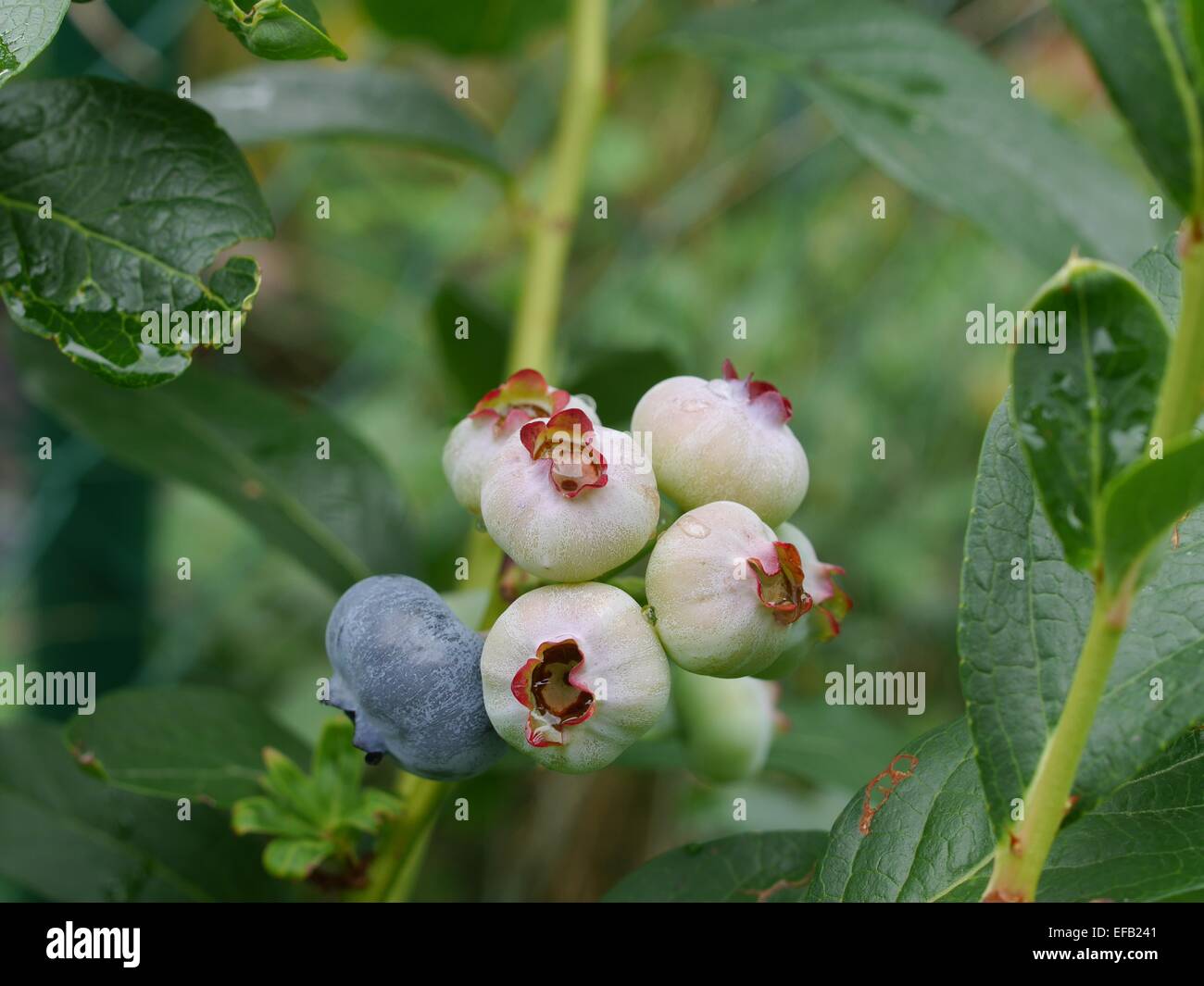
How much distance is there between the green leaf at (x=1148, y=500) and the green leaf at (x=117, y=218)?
48 cm

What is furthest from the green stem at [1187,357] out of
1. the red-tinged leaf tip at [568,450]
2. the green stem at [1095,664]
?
the red-tinged leaf tip at [568,450]

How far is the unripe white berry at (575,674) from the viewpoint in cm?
54

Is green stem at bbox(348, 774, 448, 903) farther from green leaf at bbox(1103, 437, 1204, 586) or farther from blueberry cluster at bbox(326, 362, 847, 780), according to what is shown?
green leaf at bbox(1103, 437, 1204, 586)

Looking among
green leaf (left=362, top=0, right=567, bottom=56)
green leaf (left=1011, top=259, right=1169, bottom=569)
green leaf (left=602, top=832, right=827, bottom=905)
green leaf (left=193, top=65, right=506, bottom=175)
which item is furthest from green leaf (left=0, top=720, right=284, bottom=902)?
green leaf (left=362, top=0, right=567, bottom=56)

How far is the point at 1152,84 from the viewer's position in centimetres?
46

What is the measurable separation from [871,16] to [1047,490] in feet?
2.60

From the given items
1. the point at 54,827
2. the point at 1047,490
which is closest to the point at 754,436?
the point at 1047,490

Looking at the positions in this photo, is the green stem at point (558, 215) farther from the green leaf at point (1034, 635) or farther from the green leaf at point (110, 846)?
the green leaf at point (1034, 635)

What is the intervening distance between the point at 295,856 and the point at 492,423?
33cm

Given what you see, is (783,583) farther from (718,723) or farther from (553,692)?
(718,723)

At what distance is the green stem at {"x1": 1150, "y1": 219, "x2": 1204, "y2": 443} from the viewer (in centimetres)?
44

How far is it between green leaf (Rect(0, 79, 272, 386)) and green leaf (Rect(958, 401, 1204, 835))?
0.44 meters

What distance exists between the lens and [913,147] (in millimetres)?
1021
